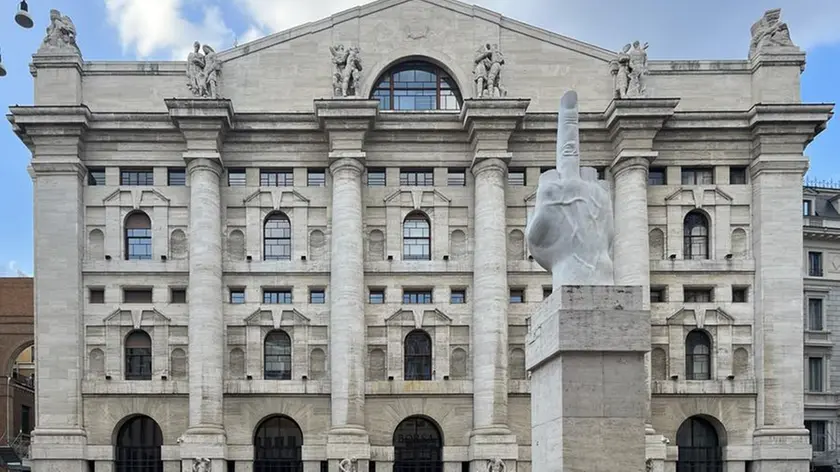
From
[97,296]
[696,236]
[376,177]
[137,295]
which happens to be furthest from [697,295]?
[97,296]

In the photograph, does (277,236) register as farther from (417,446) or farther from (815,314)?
(815,314)

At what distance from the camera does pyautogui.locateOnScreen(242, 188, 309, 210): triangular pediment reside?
47031mm

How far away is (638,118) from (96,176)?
26503 millimetres

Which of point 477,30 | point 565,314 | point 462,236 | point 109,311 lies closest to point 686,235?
point 462,236

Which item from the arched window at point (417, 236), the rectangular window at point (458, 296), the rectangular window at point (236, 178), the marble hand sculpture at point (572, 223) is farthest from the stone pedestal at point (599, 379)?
the rectangular window at point (236, 178)

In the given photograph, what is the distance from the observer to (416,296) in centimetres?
4703

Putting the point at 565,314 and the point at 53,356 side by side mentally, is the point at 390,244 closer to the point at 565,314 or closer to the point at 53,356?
the point at 53,356

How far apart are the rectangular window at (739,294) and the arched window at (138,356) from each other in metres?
28.4

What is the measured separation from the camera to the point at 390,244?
47000 millimetres

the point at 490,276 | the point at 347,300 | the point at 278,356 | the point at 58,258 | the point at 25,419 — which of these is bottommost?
the point at 25,419

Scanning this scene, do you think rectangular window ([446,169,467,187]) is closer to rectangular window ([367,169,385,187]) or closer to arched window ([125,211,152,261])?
rectangular window ([367,169,385,187])

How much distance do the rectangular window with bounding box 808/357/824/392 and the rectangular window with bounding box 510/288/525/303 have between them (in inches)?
896

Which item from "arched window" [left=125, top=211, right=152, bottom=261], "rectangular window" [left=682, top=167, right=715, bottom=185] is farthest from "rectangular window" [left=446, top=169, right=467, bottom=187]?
"arched window" [left=125, top=211, right=152, bottom=261]

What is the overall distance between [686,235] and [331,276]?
17646mm
